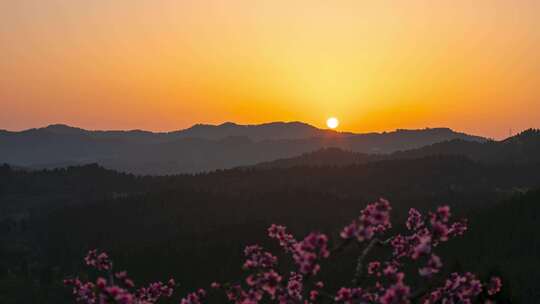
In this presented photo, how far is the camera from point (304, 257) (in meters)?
9.88

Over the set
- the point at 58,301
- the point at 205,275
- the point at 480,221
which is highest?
the point at 480,221

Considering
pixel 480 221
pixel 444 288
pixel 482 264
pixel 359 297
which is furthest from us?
pixel 480 221

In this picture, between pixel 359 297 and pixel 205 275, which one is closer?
pixel 359 297

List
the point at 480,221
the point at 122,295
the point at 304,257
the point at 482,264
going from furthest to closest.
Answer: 1. the point at 480,221
2. the point at 482,264
3. the point at 122,295
4. the point at 304,257

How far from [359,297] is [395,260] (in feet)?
10.6

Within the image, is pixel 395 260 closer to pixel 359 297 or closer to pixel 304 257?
pixel 359 297

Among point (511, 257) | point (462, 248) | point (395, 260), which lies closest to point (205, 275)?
point (462, 248)

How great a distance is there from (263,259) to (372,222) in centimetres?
464

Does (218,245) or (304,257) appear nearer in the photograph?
(304,257)

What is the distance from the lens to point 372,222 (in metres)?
9.98

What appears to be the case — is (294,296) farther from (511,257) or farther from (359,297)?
(511,257)

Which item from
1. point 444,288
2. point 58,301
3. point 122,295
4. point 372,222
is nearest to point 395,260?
point 444,288

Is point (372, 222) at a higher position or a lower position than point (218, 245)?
higher

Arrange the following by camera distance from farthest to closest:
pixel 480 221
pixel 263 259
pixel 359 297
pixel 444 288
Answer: pixel 480 221
pixel 444 288
pixel 263 259
pixel 359 297
